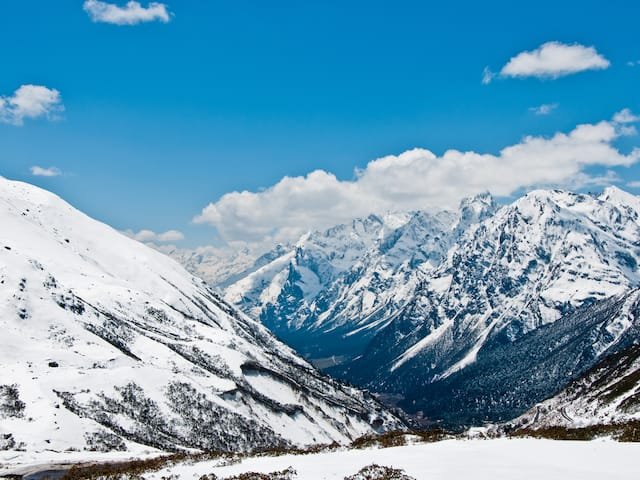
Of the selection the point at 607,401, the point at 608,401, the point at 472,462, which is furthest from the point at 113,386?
the point at 607,401

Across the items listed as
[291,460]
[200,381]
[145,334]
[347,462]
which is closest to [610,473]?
[347,462]

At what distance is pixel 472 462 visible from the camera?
119 feet

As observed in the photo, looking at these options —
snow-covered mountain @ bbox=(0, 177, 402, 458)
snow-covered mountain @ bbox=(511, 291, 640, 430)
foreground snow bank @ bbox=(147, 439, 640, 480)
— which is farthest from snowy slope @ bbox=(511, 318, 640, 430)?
snow-covered mountain @ bbox=(0, 177, 402, 458)

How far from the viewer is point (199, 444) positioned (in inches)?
4749

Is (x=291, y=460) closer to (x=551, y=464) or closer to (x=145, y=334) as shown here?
(x=551, y=464)

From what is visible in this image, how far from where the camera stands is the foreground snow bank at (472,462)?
107 feet

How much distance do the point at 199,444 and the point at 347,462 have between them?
3449 inches

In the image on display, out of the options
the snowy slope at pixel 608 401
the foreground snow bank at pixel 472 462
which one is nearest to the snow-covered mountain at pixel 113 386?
the foreground snow bank at pixel 472 462

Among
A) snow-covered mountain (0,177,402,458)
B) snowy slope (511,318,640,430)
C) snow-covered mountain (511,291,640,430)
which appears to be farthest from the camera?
snowy slope (511,318,640,430)

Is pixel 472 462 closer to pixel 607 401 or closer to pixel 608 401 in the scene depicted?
pixel 608 401

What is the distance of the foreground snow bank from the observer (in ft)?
107

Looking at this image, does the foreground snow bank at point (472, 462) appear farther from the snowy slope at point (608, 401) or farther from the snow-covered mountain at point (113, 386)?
the snowy slope at point (608, 401)

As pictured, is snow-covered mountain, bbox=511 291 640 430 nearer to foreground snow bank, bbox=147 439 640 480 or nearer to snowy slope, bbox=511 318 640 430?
snowy slope, bbox=511 318 640 430

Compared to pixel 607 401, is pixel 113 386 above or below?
above
